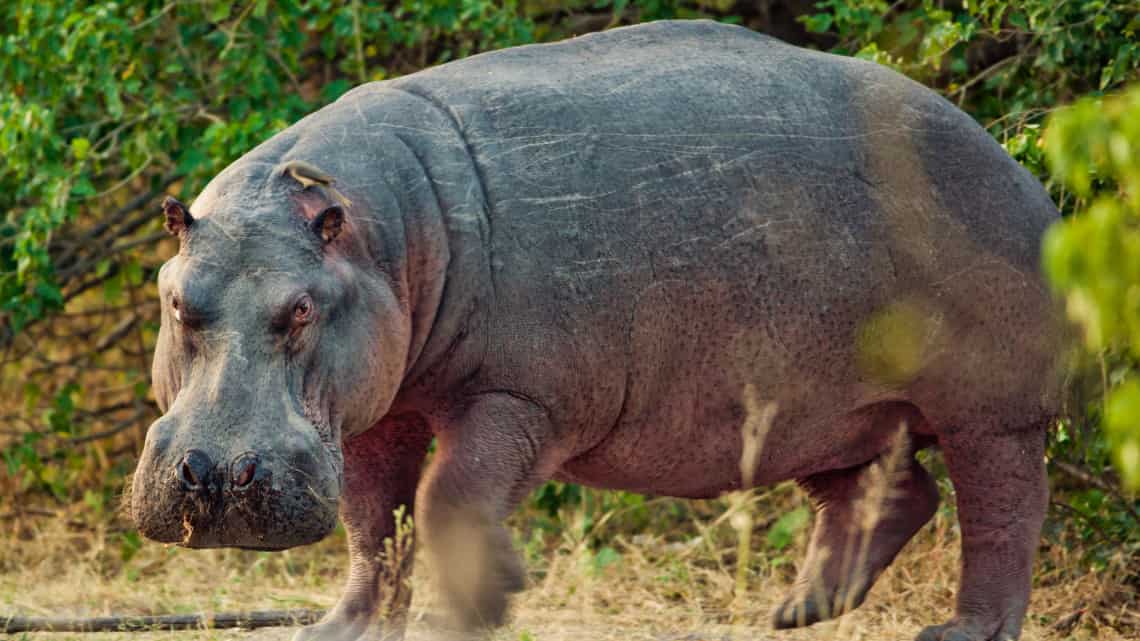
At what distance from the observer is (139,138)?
6.30m

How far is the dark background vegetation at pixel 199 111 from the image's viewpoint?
534 cm

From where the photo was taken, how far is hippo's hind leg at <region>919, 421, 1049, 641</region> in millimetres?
4406

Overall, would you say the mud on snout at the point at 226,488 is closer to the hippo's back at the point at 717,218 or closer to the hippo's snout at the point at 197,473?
the hippo's snout at the point at 197,473

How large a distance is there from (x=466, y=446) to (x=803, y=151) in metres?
1.12

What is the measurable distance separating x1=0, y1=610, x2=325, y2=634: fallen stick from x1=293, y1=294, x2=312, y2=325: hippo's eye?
131cm

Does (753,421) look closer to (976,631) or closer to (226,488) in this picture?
(976,631)

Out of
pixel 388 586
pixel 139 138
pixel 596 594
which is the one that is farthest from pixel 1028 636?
pixel 139 138

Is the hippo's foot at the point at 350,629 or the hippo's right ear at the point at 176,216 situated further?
the hippo's foot at the point at 350,629

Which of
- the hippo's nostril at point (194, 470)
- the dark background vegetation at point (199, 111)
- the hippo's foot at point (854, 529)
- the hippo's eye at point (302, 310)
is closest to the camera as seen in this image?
the hippo's nostril at point (194, 470)

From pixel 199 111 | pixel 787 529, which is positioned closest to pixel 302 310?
pixel 787 529

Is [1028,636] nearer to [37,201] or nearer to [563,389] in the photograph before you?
[563,389]

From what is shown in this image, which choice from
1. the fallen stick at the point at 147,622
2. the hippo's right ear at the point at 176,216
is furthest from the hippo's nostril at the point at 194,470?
the fallen stick at the point at 147,622

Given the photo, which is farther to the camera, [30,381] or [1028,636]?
[30,381]

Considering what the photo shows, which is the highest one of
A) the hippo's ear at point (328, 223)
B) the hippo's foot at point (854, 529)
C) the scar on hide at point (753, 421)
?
the hippo's ear at point (328, 223)
